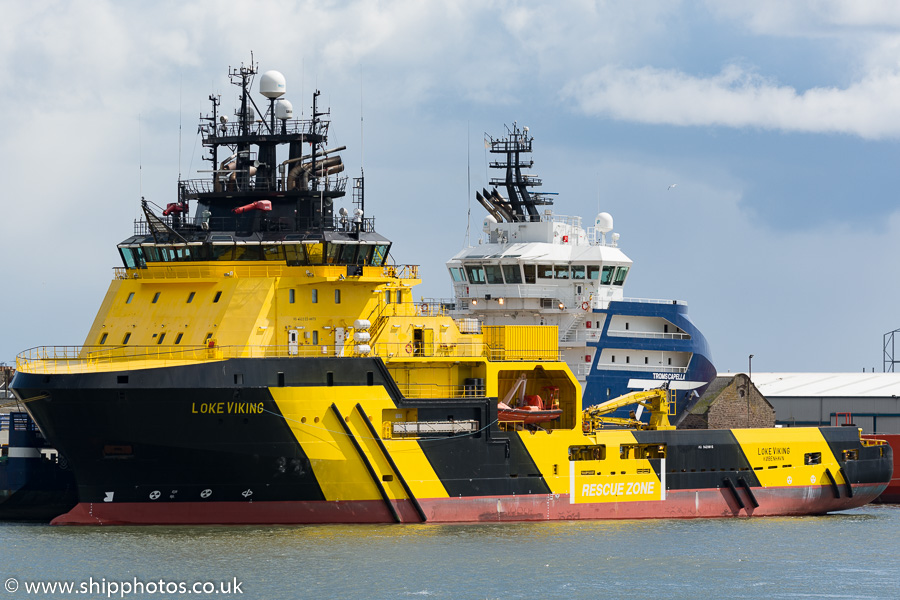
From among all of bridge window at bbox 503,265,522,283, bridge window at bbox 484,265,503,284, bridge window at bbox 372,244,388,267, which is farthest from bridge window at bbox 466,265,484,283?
bridge window at bbox 372,244,388,267

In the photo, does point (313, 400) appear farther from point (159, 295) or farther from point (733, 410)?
point (733, 410)

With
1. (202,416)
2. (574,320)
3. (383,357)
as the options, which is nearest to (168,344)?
(202,416)

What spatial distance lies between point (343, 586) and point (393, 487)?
7.03 metres

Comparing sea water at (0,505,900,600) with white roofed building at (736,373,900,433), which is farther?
white roofed building at (736,373,900,433)

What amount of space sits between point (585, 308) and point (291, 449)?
18.3m

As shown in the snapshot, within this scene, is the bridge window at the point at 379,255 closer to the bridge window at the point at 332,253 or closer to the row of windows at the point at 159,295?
the bridge window at the point at 332,253

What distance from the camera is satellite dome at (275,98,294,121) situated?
41.9 m

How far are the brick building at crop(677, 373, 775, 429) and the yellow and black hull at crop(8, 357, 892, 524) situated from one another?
10221 millimetres

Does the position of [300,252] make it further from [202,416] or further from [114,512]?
[114,512]

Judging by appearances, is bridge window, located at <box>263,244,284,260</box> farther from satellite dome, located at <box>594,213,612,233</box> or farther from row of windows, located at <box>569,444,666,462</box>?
satellite dome, located at <box>594,213,612,233</box>

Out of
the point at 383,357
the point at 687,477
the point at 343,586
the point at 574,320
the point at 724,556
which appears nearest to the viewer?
the point at 343,586

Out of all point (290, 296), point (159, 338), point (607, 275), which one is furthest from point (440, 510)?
point (607, 275)

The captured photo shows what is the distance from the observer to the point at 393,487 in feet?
125

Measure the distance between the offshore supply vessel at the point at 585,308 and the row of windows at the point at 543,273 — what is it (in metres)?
0.03
